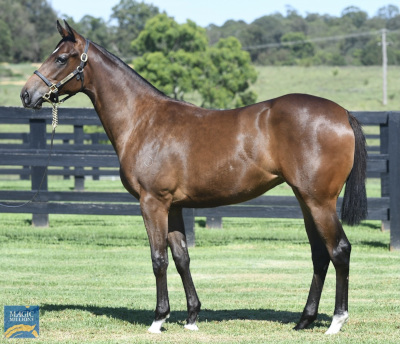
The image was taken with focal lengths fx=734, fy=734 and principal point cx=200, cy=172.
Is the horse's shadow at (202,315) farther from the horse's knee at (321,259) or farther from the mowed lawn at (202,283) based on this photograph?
the horse's knee at (321,259)

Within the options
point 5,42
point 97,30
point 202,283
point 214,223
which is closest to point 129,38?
point 97,30

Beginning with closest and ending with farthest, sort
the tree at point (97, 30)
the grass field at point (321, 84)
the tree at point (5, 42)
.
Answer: the grass field at point (321, 84) → the tree at point (5, 42) → the tree at point (97, 30)

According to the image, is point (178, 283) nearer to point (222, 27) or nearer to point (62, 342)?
point (62, 342)

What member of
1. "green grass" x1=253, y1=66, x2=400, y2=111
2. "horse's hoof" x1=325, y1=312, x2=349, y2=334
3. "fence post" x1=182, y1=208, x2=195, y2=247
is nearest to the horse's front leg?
"horse's hoof" x1=325, y1=312, x2=349, y2=334

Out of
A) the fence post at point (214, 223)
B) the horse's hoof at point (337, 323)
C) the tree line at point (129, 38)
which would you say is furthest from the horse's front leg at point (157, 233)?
the tree line at point (129, 38)

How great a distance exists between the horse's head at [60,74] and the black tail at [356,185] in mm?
2443

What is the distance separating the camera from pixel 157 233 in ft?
20.5

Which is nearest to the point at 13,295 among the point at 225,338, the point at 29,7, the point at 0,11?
the point at 225,338

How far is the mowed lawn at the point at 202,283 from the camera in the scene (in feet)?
20.4

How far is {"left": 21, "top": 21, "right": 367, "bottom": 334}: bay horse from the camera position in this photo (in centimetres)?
601

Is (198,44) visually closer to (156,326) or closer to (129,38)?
(129,38)

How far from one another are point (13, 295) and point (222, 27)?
127913 millimetres
